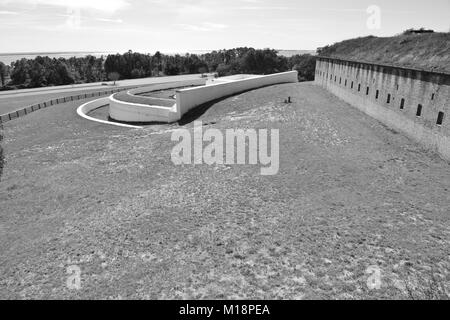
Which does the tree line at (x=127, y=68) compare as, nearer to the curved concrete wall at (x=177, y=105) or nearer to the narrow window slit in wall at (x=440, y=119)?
the curved concrete wall at (x=177, y=105)

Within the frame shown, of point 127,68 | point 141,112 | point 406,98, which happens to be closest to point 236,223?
point 406,98

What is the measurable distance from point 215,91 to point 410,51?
1942cm

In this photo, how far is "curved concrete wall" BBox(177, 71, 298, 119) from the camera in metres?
30.1

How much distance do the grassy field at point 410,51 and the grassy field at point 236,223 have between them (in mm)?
4728

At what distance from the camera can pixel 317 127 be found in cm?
2170

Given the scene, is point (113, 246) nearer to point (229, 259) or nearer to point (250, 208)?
point (229, 259)

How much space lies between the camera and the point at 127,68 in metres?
98.1

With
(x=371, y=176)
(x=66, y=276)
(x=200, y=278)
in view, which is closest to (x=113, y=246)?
(x=66, y=276)

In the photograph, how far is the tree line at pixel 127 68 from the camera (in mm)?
81500

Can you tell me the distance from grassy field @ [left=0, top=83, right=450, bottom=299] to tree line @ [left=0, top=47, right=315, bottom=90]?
6911cm

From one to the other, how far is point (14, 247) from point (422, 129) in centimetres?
2108

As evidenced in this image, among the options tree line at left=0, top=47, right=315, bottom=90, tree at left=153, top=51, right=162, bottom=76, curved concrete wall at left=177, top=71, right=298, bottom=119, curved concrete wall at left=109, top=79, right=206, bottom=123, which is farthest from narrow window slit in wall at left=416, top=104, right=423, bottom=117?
tree at left=153, top=51, right=162, bottom=76

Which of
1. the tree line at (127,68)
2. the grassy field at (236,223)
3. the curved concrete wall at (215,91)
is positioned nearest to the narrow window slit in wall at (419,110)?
the grassy field at (236,223)

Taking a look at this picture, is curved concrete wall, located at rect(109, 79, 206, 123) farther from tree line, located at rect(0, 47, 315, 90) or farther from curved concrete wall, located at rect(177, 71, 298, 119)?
tree line, located at rect(0, 47, 315, 90)
